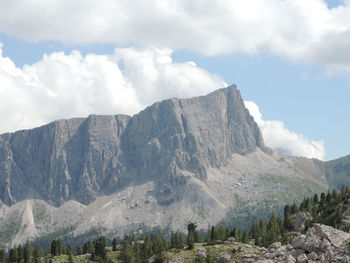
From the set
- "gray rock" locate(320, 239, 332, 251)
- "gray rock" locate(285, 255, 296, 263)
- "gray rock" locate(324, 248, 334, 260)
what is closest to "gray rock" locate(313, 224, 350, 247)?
"gray rock" locate(320, 239, 332, 251)

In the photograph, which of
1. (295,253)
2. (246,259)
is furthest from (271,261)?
(246,259)

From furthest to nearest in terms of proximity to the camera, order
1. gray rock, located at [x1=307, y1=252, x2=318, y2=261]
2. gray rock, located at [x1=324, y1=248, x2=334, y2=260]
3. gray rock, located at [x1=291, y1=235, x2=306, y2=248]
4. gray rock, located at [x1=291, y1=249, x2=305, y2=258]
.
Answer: gray rock, located at [x1=291, y1=235, x2=306, y2=248] < gray rock, located at [x1=291, y1=249, x2=305, y2=258] < gray rock, located at [x1=307, y1=252, x2=318, y2=261] < gray rock, located at [x1=324, y1=248, x2=334, y2=260]

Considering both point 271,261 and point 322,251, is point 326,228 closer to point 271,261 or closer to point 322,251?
point 322,251

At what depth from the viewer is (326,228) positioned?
184625 millimetres

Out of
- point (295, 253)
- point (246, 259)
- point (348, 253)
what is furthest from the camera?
point (246, 259)

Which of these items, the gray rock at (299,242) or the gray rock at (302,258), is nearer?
the gray rock at (302,258)

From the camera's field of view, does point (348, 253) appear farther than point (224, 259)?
No

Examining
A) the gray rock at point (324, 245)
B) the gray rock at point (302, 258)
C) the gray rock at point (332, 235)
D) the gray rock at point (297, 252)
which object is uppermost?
the gray rock at point (332, 235)

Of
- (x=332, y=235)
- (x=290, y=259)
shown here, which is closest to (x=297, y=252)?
(x=290, y=259)

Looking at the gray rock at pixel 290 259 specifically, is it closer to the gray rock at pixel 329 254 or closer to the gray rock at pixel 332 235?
the gray rock at pixel 329 254

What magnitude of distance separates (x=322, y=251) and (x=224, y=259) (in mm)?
42882

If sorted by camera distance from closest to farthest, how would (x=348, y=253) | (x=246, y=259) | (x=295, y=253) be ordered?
(x=348, y=253) < (x=295, y=253) < (x=246, y=259)

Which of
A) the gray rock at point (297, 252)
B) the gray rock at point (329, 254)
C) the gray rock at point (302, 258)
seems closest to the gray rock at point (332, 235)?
the gray rock at point (329, 254)

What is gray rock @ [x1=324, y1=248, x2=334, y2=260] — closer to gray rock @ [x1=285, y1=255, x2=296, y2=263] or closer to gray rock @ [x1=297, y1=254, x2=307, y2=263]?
gray rock @ [x1=297, y1=254, x2=307, y2=263]
